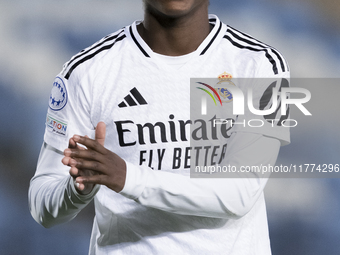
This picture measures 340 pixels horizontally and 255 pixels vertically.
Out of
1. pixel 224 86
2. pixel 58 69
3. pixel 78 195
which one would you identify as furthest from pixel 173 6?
pixel 58 69

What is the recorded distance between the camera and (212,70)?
1088 millimetres

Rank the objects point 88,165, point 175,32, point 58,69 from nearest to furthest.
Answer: point 88,165
point 175,32
point 58,69

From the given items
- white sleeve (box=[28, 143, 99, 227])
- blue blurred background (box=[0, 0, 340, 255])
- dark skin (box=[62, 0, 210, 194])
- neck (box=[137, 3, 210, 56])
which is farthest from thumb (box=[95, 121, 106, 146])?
blue blurred background (box=[0, 0, 340, 255])

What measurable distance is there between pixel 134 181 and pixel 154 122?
0.64 feet

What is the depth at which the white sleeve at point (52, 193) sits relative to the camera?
965mm

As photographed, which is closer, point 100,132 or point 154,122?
point 100,132

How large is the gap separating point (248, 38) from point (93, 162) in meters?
0.49

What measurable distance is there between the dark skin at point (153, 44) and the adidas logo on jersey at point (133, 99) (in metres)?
0.11

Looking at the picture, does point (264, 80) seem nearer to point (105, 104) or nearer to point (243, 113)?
point (243, 113)

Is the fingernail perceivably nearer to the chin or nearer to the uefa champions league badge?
the uefa champions league badge

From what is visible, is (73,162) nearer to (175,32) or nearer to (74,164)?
(74,164)

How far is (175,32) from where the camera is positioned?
1.10 m

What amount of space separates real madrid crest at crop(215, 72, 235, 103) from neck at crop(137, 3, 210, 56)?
0.09 meters

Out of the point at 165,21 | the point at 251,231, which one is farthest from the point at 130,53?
the point at 251,231
